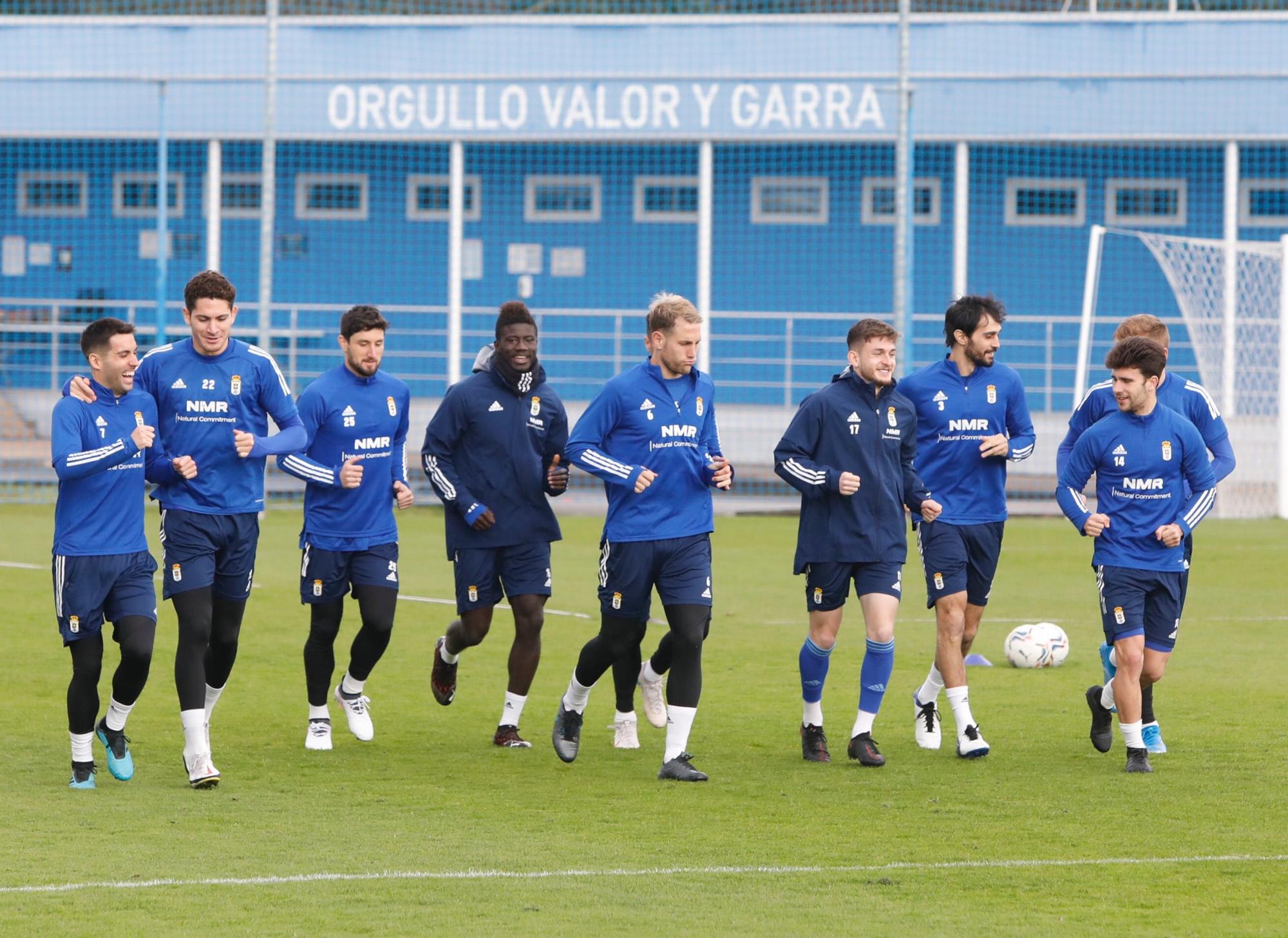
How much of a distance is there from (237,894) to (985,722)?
4.45 m

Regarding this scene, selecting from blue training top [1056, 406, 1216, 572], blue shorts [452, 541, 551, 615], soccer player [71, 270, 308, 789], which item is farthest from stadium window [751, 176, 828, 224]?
soccer player [71, 270, 308, 789]

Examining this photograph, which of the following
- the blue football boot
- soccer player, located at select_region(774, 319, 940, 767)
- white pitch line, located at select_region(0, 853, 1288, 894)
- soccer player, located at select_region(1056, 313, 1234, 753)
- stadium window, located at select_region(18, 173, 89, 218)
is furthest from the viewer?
stadium window, located at select_region(18, 173, 89, 218)

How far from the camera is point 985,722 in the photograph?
890 centimetres

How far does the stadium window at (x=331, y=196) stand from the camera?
26.1 m

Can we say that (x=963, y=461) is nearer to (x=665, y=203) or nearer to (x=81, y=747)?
(x=81, y=747)

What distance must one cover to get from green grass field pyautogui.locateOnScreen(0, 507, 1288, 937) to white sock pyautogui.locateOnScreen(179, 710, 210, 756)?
0.55 feet

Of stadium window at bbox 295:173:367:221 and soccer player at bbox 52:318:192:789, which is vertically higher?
stadium window at bbox 295:173:367:221

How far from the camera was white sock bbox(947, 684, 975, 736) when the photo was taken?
26.2ft

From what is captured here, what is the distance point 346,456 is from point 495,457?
67 cm

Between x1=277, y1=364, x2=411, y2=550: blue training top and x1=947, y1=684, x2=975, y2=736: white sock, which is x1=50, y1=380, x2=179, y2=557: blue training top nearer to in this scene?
x1=277, y1=364, x2=411, y2=550: blue training top

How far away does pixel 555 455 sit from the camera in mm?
8398

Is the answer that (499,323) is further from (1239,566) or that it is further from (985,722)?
(1239,566)

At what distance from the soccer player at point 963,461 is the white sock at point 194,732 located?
3.14 m

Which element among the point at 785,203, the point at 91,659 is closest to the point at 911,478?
the point at 91,659
